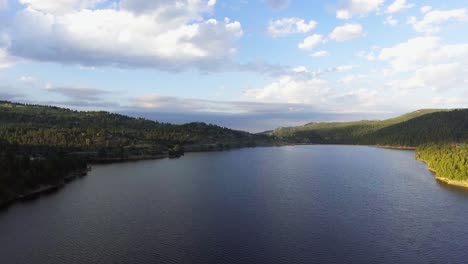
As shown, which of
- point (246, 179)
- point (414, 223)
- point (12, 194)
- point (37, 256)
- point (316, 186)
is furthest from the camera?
point (246, 179)

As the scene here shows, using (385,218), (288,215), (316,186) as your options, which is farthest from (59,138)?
(385,218)

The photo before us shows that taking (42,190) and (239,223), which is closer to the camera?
(239,223)

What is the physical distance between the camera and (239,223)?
69062 mm

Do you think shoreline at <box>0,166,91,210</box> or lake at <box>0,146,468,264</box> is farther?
shoreline at <box>0,166,91,210</box>

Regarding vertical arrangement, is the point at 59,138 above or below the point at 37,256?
above

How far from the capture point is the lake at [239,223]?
54.4 metres

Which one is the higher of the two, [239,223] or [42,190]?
[42,190]

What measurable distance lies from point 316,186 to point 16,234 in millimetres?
69704

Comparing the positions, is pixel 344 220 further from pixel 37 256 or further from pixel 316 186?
pixel 37 256

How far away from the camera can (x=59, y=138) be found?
612 ft

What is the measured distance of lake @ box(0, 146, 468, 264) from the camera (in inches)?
2143

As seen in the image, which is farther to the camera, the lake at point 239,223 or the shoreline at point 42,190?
the shoreline at point 42,190

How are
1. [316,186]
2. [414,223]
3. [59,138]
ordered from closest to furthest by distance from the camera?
1. [414,223]
2. [316,186]
3. [59,138]

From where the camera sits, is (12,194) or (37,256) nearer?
(37,256)
